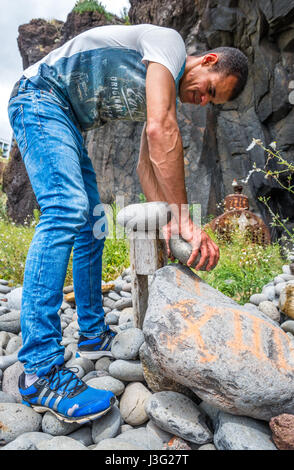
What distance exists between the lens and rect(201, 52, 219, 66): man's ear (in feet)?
5.37

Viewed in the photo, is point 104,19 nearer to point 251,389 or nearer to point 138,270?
point 138,270

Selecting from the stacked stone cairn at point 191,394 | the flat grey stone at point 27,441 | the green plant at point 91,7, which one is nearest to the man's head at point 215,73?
the stacked stone cairn at point 191,394

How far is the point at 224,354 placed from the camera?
105cm

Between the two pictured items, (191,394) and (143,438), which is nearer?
(143,438)

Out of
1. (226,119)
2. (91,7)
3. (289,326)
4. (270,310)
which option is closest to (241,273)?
(270,310)

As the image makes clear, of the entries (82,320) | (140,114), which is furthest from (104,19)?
(82,320)

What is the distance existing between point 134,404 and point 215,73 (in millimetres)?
1648

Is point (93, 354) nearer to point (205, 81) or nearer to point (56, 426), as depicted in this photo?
point (56, 426)

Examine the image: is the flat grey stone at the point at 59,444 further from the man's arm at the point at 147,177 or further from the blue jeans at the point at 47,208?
the man's arm at the point at 147,177

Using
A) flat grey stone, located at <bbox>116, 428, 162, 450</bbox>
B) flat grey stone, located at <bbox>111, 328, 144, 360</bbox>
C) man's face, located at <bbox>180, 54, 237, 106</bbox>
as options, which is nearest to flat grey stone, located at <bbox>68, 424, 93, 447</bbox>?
flat grey stone, located at <bbox>116, 428, 162, 450</bbox>

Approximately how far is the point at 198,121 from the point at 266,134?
5.06 feet

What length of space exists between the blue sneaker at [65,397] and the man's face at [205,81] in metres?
1.52

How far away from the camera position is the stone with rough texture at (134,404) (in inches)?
48.9

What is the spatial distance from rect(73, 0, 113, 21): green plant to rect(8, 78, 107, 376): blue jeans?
31.7ft
